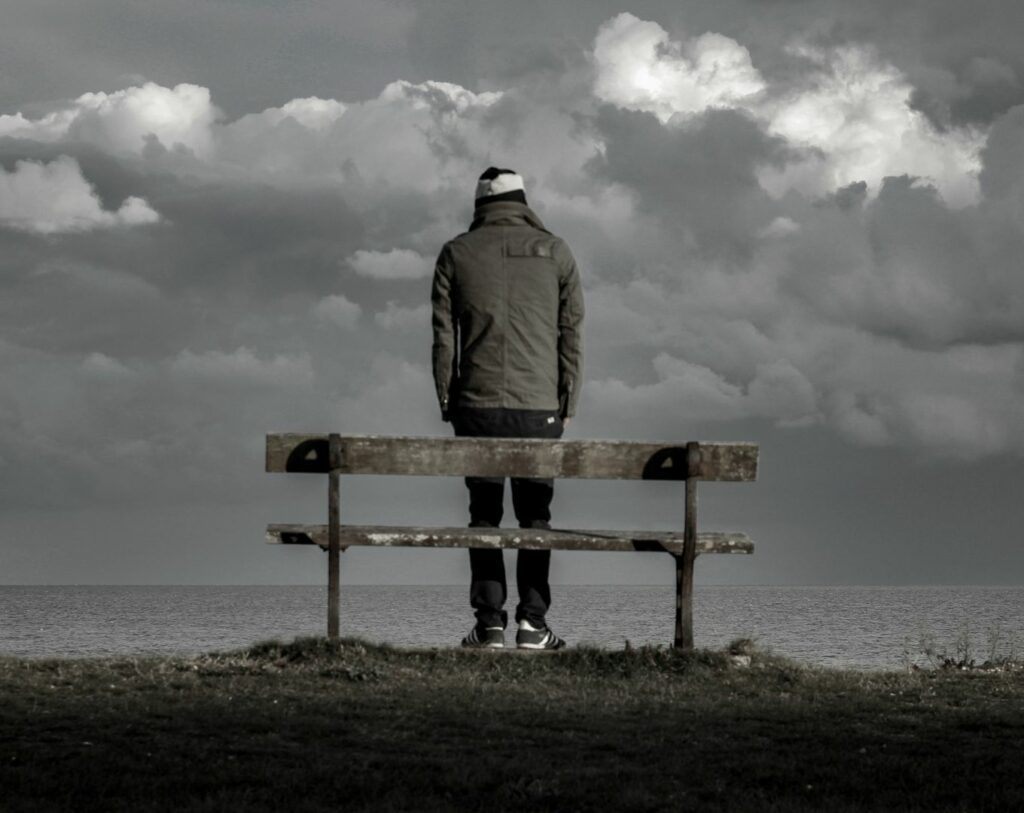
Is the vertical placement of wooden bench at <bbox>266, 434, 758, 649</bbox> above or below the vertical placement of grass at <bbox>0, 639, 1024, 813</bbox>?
above

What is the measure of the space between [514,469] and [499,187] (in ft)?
7.00

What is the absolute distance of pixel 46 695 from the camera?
7.93 metres

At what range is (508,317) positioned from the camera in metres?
9.80

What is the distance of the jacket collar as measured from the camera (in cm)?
1008

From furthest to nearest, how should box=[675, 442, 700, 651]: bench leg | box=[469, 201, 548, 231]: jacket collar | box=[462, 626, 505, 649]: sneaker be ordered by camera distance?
box=[469, 201, 548, 231]: jacket collar < box=[462, 626, 505, 649]: sneaker < box=[675, 442, 700, 651]: bench leg

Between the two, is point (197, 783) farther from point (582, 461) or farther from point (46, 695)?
point (582, 461)

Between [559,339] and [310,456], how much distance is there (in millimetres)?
1987

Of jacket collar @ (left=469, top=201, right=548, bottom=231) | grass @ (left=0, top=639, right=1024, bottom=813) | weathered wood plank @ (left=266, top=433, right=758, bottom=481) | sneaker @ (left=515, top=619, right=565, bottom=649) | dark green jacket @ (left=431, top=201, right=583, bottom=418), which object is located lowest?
grass @ (left=0, top=639, right=1024, bottom=813)

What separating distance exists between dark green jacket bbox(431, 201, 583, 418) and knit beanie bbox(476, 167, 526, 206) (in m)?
0.06

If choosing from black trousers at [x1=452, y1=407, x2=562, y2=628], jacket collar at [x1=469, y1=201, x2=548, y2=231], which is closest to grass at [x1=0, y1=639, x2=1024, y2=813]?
black trousers at [x1=452, y1=407, x2=562, y2=628]

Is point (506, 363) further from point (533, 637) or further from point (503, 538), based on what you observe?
point (533, 637)

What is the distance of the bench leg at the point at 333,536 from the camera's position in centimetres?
941

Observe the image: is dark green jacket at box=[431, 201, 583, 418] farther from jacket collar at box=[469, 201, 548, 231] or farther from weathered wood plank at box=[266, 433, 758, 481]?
weathered wood plank at box=[266, 433, 758, 481]

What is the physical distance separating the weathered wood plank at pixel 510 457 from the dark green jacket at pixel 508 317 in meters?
0.55
